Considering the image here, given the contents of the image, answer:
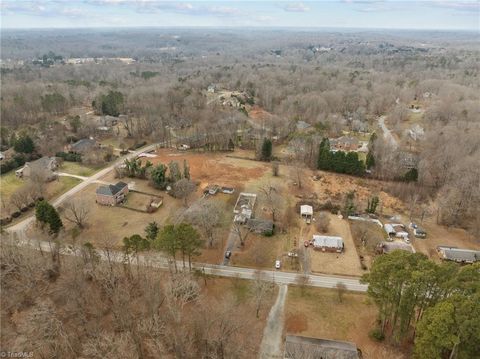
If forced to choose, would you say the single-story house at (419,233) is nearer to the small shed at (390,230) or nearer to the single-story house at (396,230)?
the single-story house at (396,230)

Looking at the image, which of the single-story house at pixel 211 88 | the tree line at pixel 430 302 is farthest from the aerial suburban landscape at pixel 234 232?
the single-story house at pixel 211 88

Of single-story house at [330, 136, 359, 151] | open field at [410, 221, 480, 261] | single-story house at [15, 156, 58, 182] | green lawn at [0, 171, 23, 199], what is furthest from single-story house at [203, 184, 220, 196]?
single-story house at [330, 136, 359, 151]

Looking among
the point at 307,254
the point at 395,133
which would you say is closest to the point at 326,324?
the point at 307,254

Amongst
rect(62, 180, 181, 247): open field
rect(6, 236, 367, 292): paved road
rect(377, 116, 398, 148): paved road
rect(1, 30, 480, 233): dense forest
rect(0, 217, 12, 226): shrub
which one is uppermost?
rect(1, 30, 480, 233): dense forest

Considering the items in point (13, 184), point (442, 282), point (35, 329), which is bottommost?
point (13, 184)

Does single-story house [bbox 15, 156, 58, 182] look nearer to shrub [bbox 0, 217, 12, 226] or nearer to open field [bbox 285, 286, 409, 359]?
shrub [bbox 0, 217, 12, 226]

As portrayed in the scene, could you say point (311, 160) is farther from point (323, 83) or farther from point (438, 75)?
point (438, 75)
